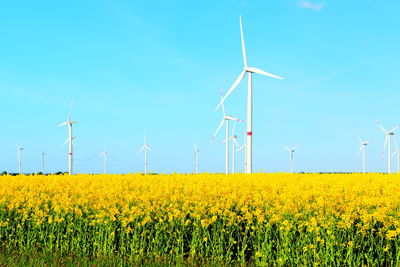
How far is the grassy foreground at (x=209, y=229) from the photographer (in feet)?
39.0

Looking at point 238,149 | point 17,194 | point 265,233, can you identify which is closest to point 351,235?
point 265,233

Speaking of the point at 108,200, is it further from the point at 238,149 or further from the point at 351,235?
the point at 238,149

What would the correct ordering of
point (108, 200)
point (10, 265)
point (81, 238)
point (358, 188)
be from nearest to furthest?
point (10, 265) → point (81, 238) → point (108, 200) → point (358, 188)

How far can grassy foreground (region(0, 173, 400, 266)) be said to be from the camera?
11.9m

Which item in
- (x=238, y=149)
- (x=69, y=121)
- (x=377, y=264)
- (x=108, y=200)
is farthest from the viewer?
(x=238, y=149)

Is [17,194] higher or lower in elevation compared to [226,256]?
higher

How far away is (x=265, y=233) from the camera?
41.1ft

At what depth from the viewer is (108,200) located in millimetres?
15719

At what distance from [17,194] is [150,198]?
683 centimetres

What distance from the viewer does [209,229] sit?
43.8 feet

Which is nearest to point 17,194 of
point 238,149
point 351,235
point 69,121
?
point 351,235

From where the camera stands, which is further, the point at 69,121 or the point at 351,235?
the point at 69,121

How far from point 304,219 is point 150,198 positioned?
218 inches

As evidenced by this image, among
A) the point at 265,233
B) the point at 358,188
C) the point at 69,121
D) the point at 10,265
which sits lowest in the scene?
the point at 10,265
